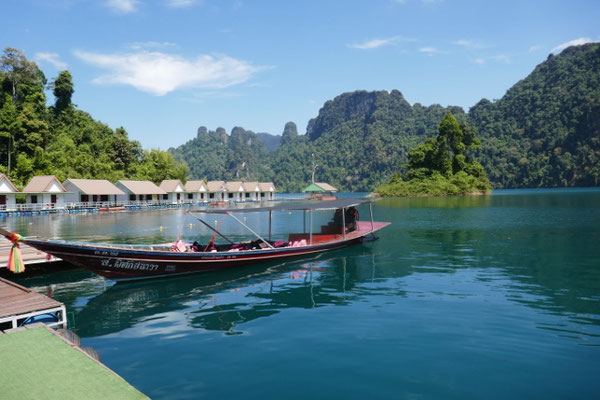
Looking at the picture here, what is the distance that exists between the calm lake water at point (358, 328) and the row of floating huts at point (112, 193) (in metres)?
48.6

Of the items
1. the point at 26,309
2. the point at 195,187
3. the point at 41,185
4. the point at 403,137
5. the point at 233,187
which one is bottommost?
the point at 26,309

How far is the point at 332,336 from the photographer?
9.45 metres

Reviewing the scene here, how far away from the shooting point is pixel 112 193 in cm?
6844

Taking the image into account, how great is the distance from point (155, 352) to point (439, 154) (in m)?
99.8

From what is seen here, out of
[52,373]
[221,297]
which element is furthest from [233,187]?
[52,373]

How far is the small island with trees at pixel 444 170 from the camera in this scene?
94.5 metres

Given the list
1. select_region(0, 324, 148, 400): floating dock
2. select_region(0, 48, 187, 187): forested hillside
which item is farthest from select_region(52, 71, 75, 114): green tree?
select_region(0, 324, 148, 400): floating dock


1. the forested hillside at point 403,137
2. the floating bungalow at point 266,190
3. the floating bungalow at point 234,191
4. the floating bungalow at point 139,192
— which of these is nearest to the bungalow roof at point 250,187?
the floating bungalow at point 234,191

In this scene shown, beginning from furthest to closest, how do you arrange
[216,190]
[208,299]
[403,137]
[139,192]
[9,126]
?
[403,137] < [216,190] < [139,192] < [9,126] < [208,299]

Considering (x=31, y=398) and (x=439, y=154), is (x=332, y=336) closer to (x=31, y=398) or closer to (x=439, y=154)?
(x=31, y=398)

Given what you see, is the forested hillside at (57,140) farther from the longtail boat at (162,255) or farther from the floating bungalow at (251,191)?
the longtail boat at (162,255)

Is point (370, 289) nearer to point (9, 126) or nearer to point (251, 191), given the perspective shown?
point (9, 126)

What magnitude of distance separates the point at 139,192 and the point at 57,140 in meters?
20.4

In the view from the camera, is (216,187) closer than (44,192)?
No
